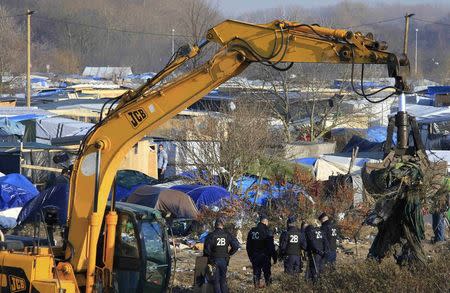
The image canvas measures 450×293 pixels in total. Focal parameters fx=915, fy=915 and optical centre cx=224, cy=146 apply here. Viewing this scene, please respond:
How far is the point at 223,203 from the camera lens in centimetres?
2322

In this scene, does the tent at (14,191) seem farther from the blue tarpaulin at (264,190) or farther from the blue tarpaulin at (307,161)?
the blue tarpaulin at (307,161)

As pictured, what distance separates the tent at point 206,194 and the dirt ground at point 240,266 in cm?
188

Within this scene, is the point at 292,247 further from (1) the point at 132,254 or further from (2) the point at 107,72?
(2) the point at 107,72

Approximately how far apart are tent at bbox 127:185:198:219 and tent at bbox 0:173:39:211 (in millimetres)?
3525

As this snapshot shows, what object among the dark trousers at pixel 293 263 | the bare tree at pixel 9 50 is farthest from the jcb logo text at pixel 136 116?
the bare tree at pixel 9 50

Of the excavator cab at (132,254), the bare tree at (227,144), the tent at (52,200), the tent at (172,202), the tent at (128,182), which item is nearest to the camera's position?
the excavator cab at (132,254)

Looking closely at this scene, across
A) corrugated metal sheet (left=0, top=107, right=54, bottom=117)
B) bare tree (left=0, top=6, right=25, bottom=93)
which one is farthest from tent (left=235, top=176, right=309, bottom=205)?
bare tree (left=0, top=6, right=25, bottom=93)

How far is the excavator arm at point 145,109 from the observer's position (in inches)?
468

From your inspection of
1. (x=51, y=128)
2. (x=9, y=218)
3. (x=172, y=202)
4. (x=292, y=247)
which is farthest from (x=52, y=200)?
(x=51, y=128)

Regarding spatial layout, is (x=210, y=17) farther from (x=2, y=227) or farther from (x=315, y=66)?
(x=2, y=227)

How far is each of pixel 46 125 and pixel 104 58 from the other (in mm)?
72828

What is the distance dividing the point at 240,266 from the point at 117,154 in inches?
319

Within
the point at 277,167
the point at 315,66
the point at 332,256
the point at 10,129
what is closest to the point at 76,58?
the point at 315,66

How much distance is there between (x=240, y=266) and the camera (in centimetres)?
1969
